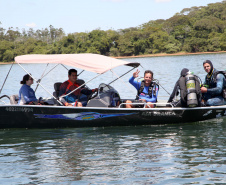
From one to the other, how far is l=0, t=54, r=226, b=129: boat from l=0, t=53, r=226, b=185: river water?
0.66 ft

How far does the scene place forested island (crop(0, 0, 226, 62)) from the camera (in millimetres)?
76750

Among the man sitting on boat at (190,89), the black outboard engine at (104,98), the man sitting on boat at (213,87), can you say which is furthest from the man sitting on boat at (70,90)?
the man sitting on boat at (213,87)

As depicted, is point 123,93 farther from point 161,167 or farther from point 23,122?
point 161,167

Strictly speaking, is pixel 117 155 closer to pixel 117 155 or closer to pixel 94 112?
pixel 117 155

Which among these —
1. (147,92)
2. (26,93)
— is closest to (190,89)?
(147,92)

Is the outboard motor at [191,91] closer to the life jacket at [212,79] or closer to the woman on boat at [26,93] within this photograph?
the life jacket at [212,79]

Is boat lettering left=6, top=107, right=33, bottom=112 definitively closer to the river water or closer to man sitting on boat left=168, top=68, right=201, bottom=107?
the river water

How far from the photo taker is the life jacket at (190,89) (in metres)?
9.20

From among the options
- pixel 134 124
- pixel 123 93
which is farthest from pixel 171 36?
pixel 134 124

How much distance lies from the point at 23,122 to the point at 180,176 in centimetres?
538

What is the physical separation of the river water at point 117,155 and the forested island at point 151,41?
67489mm

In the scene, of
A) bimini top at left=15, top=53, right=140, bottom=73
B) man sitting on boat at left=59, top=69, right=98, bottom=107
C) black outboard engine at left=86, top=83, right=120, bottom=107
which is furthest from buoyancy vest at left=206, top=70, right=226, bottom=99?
man sitting on boat at left=59, top=69, right=98, bottom=107

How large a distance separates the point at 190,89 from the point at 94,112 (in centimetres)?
253

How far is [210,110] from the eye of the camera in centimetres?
958
